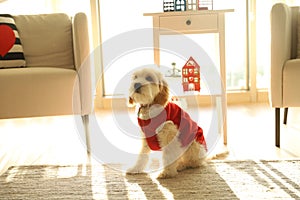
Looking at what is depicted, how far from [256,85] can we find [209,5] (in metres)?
1.17

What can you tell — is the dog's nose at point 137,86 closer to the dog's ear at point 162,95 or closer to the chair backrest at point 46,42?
the dog's ear at point 162,95

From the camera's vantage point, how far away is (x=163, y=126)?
171 centimetres

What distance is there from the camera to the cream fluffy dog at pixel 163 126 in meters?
1.64

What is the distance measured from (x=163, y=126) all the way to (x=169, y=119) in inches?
1.5

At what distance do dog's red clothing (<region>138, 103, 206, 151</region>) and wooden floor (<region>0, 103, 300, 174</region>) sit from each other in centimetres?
36

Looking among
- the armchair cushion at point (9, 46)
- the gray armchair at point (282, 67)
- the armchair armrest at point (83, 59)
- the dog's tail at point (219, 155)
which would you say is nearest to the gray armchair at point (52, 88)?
the armchair armrest at point (83, 59)

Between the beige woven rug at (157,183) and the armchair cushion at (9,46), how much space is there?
2.18ft

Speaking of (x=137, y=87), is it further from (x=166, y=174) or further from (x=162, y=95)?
(x=166, y=174)

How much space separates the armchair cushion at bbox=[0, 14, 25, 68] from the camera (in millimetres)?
2301

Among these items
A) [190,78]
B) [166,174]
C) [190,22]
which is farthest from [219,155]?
[190,22]

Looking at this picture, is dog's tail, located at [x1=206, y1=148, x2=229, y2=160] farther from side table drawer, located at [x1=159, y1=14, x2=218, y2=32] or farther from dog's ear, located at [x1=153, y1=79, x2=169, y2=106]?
Result: side table drawer, located at [x1=159, y1=14, x2=218, y2=32]

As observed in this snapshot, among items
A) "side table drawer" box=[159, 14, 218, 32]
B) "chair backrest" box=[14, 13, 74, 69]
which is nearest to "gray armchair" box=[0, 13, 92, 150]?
"chair backrest" box=[14, 13, 74, 69]

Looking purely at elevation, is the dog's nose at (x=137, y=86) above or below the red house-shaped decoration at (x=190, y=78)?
above

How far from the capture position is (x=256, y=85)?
3.39m
